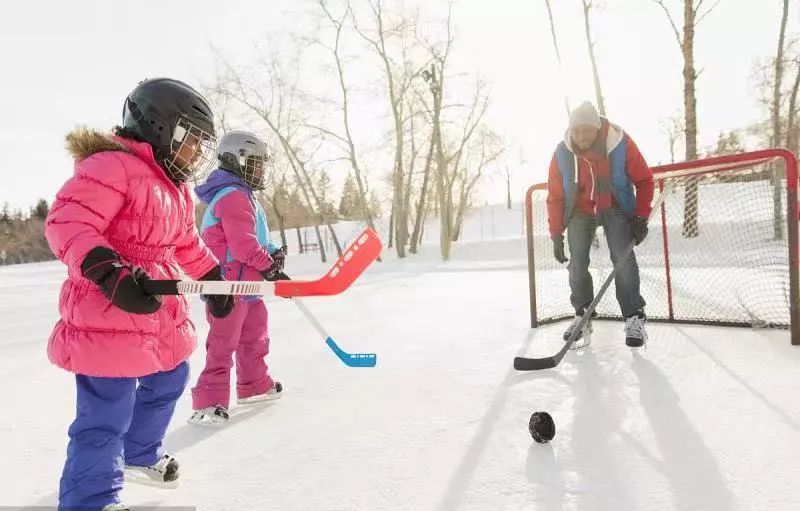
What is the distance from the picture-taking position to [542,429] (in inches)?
69.4

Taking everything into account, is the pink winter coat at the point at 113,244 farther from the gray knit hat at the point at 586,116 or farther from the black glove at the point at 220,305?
the gray knit hat at the point at 586,116

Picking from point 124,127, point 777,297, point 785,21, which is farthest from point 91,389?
point 785,21

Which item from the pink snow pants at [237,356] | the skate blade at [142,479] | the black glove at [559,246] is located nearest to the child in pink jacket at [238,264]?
the pink snow pants at [237,356]

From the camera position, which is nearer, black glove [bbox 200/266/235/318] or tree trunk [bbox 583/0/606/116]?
black glove [bbox 200/266/235/318]

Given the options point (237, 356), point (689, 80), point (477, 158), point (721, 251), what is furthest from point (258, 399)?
point (477, 158)

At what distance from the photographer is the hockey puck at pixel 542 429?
1.76 meters

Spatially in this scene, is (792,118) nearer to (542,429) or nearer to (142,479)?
(542,429)

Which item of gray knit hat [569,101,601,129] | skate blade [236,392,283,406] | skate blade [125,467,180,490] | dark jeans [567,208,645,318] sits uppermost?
gray knit hat [569,101,601,129]

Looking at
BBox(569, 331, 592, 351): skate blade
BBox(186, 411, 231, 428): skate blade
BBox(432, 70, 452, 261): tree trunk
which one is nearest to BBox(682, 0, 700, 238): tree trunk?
BBox(432, 70, 452, 261): tree trunk

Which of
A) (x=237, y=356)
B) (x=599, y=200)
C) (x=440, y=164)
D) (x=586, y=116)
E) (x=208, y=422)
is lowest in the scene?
(x=208, y=422)

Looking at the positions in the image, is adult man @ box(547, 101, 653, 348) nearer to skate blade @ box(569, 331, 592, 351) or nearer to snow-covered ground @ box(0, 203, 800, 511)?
skate blade @ box(569, 331, 592, 351)

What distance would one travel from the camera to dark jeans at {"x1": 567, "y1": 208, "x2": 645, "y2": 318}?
3125 mm

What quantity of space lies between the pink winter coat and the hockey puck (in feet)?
3.96

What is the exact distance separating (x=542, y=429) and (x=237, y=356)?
157cm
